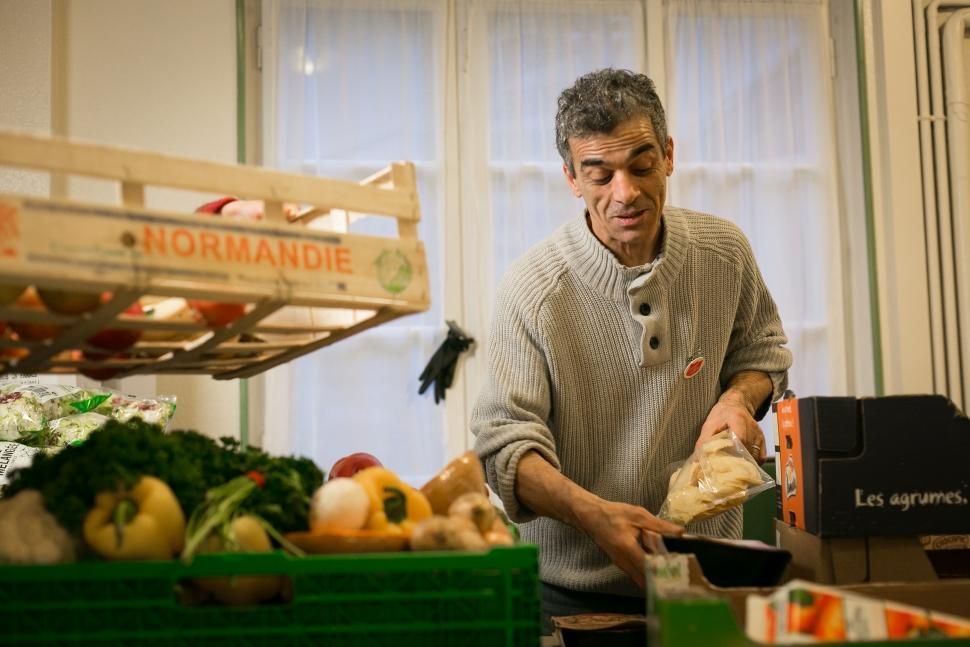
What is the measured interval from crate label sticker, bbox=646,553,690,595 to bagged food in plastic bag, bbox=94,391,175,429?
1.99 metres

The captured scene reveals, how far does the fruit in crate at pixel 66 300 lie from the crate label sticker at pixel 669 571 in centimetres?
69

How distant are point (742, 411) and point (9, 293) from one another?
1.32m

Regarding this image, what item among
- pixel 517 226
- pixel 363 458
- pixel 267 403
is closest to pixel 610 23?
pixel 517 226

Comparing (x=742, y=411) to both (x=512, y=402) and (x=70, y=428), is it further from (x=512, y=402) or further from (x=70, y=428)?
(x=70, y=428)

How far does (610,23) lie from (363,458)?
270 cm

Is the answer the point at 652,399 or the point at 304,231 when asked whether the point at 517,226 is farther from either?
the point at 304,231

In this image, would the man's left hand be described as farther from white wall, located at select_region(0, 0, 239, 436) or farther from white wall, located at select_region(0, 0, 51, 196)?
white wall, located at select_region(0, 0, 51, 196)

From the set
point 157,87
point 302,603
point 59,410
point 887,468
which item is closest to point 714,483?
point 887,468

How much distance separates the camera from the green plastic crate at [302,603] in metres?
1.02

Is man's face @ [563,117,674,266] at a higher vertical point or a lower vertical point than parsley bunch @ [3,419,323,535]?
higher

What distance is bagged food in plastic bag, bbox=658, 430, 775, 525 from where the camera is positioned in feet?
5.28

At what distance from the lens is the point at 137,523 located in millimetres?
1034

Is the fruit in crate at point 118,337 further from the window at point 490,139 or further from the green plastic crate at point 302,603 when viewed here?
the window at point 490,139

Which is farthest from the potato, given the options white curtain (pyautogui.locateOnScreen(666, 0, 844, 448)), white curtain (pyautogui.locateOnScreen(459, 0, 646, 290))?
white curtain (pyautogui.locateOnScreen(666, 0, 844, 448))
